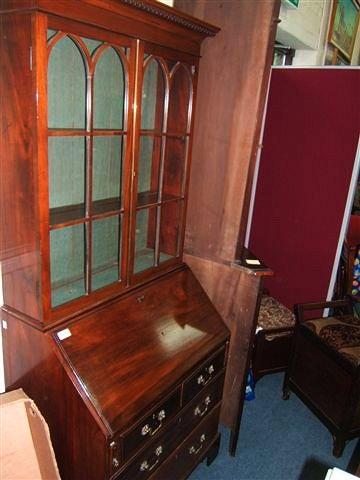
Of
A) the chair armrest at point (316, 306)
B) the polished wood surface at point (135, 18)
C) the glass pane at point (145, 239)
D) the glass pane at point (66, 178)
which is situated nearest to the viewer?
the polished wood surface at point (135, 18)

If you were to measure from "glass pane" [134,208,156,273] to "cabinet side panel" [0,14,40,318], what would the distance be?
0.49 meters

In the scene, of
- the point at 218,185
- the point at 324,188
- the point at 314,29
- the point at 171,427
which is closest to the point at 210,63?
the point at 218,185

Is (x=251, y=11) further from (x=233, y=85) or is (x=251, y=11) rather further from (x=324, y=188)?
(x=324, y=188)

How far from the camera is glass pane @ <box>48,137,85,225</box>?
1308 mm

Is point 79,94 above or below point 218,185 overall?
above

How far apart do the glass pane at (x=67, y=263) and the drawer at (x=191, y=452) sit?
0.74 meters

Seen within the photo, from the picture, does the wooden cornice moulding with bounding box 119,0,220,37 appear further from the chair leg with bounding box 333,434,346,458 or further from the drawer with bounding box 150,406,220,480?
the chair leg with bounding box 333,434,346,458

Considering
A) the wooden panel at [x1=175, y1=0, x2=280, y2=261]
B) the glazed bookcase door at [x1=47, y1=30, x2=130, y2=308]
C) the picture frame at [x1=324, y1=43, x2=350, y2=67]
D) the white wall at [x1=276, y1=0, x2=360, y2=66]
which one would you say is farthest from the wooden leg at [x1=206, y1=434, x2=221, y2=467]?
the picture frame at [x1=324, y1=43, x2=350, y2=67]

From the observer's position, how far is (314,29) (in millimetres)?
3113

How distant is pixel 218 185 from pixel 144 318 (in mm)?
681

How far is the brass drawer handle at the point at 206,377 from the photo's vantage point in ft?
5.43

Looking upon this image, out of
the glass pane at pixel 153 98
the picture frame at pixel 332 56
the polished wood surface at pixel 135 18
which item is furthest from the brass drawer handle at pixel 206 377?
the picture frame at pixel 332 56

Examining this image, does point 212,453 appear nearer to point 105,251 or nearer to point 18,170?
point 105,251

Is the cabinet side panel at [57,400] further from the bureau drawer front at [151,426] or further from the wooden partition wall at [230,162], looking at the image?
the wooden partition wall at [230,162]
